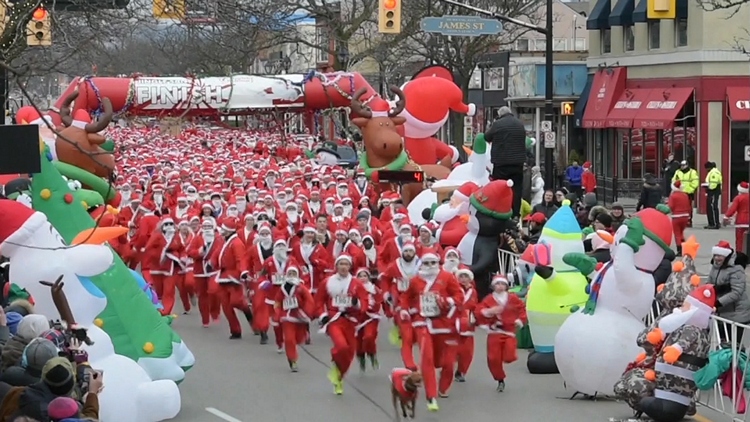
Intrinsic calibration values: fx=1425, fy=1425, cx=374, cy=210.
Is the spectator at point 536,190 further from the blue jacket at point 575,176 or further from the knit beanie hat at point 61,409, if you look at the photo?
the knit beanie hat at point 61,409

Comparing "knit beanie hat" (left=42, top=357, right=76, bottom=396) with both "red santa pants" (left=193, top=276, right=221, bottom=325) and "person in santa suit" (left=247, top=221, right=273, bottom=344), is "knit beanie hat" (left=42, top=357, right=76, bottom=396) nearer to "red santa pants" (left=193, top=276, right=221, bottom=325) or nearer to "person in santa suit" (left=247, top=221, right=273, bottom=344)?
"person in santa suit" (left=247, top=221, right=273, bottom=344)

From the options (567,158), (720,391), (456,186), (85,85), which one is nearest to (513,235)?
(456,186)

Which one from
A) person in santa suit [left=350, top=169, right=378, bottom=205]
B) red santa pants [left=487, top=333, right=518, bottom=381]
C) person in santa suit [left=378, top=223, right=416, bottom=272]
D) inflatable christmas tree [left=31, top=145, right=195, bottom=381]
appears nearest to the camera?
inflatable christmas tree [left=31, top=145, right=195, bottom=381]

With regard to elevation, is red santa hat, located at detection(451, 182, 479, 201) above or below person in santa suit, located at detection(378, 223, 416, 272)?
above

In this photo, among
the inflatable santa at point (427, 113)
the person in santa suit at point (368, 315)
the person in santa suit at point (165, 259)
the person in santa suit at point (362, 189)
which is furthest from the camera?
the inflatable santa at point (427, 113)

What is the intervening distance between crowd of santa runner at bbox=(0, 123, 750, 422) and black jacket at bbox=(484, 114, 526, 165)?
3.27ft

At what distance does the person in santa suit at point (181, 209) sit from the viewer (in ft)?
66.8

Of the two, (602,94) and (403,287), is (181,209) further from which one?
(602,94)

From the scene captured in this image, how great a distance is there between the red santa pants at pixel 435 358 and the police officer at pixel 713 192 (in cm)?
1688

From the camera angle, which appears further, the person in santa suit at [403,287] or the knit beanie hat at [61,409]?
the person in santa suit at [403,287]

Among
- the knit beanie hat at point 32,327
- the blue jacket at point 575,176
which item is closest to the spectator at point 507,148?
the knit beanie hat at point 32,327

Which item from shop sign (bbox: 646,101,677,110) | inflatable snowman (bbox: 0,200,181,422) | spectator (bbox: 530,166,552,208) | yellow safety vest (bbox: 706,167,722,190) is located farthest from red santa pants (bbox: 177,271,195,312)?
shop sign (bbox: 646,101,677,110)

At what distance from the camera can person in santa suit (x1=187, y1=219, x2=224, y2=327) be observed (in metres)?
18.2

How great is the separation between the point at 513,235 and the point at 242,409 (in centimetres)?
739
